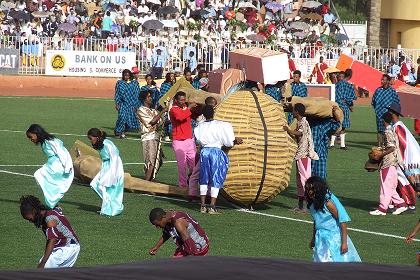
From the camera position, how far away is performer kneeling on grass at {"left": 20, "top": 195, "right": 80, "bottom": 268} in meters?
11.2

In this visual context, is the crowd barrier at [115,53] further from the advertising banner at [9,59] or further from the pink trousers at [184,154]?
the pink trousers at [184,154]

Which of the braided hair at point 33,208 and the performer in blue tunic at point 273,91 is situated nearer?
the braided hair at point 33,208

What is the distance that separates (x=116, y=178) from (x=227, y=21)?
31.7 meters

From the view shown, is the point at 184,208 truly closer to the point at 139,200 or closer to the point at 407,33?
the point at 139,200

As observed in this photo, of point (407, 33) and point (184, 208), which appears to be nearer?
point (184, 208)

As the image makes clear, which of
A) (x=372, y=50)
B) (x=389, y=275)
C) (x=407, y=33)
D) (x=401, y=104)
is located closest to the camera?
(x=389, y=275)

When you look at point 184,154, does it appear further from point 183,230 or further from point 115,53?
point 115,53

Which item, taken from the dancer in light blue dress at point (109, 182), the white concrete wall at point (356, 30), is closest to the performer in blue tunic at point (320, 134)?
the dancer in light blue dress at point (109, 182)

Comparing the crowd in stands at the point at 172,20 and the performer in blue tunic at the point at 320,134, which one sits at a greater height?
the crowd in stands at the point at 172,20

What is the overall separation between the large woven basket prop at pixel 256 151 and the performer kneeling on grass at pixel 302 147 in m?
0.12

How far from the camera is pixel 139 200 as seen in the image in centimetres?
1850

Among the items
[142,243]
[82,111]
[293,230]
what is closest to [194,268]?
[142,243]

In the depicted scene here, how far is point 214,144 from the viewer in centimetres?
1662

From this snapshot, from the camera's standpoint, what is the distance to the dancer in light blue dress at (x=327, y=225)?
11453 mm
